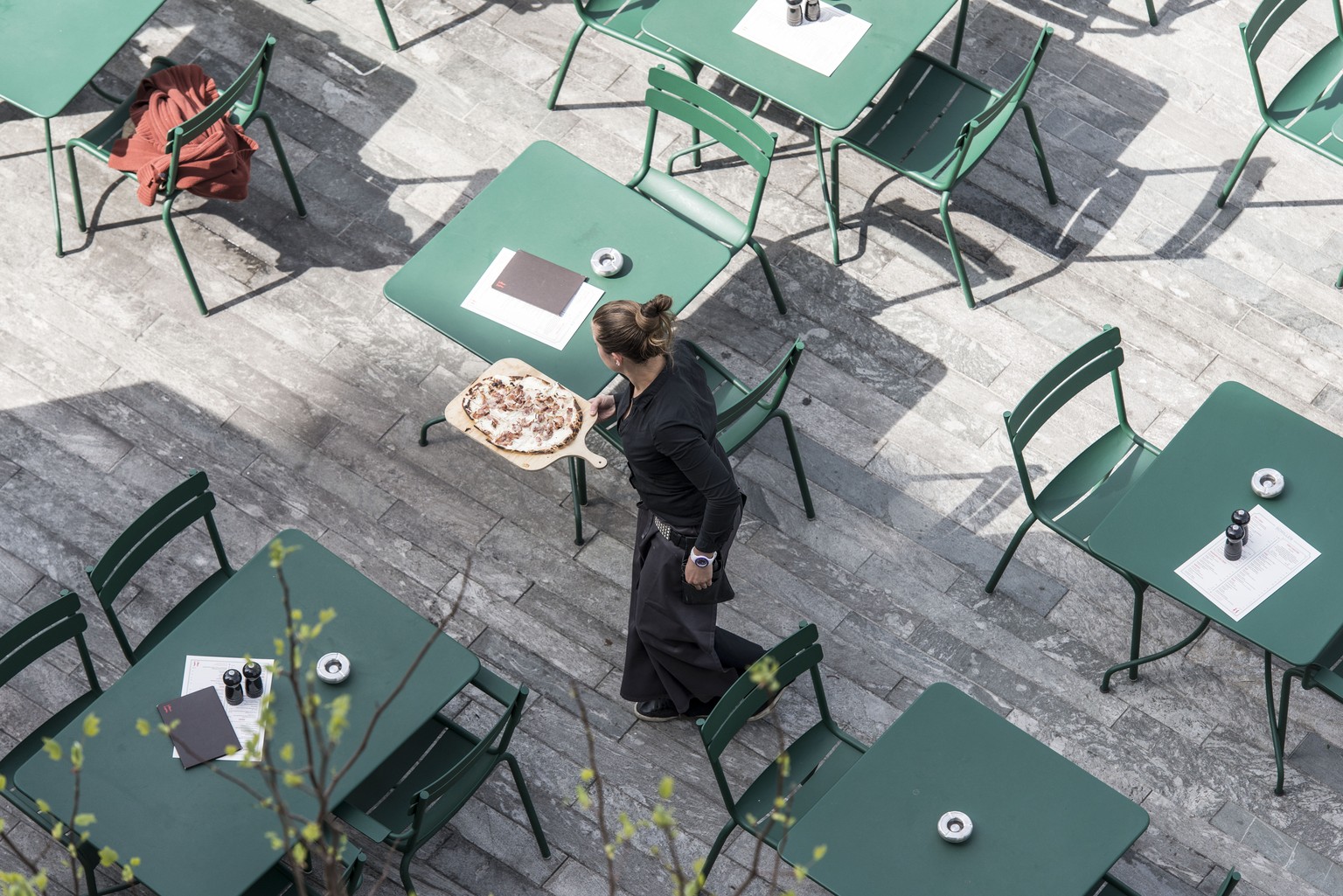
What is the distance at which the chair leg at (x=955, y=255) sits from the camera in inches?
256

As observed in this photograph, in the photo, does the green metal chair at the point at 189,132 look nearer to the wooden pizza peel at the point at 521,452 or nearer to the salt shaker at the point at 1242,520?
the wooden pizza peel at the point at 521,452

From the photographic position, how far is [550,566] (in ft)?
20.2

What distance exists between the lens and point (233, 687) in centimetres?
485

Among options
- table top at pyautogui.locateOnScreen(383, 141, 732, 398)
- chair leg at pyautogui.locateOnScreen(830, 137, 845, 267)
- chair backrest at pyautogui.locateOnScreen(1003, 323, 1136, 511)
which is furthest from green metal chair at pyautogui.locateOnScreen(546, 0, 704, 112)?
chair backrest at pyautogui.locateOnScreen(1003, 323, 1136, 511)

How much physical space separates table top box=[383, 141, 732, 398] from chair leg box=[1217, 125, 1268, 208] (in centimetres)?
250

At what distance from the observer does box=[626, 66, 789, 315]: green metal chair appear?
6230mm

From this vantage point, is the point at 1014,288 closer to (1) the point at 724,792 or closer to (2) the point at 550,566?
(2) the point at 550,566

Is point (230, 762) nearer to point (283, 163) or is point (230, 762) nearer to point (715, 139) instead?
point (283, 163)

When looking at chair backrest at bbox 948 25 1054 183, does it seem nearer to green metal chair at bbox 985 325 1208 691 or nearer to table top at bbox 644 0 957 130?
table top at bbox 644 0 957 130

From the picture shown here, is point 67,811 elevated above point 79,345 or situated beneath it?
elevated above

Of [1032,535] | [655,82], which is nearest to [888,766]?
[1032,535]

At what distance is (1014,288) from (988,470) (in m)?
0.95

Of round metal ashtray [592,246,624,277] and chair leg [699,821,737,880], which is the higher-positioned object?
round metal ashtray [592,246,624,277]

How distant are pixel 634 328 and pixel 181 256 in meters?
2.70
